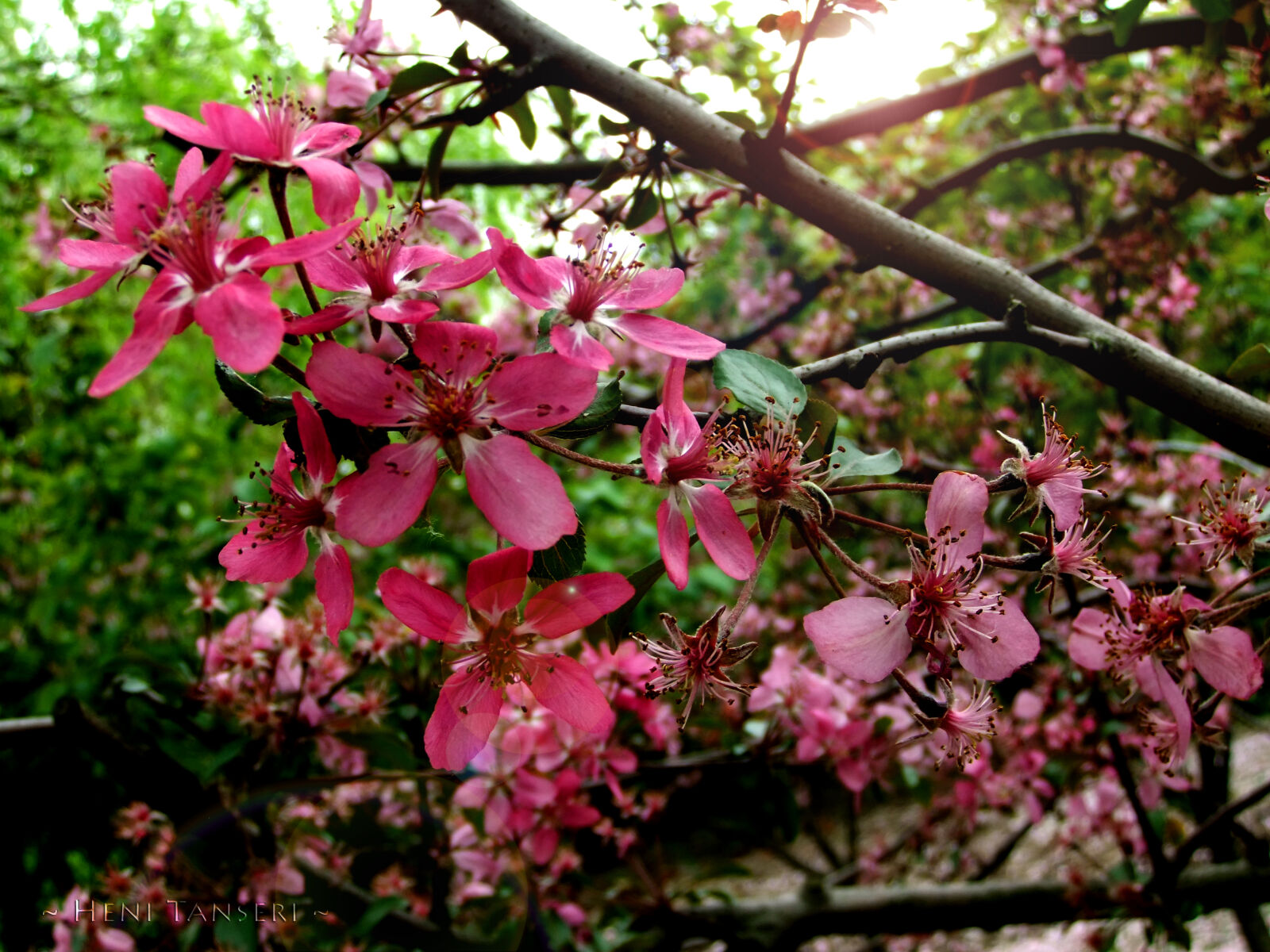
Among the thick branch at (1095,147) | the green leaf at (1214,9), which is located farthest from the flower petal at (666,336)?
the green leaf at (1214,9)

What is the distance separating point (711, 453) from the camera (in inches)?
28.2

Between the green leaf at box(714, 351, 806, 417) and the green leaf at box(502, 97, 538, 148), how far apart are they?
0.66 m

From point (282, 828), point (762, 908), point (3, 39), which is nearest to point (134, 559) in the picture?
point (282, 828)

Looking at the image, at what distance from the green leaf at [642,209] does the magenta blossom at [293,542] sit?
69 centimetres

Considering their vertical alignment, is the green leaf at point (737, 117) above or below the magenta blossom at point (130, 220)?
above

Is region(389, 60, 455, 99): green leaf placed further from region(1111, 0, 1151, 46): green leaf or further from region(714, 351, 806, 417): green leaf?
region(1111, 0, 1151, 46): green leaf

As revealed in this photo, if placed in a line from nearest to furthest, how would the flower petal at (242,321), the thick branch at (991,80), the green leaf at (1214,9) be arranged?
A: the flower petal at (242,321) < the green leaf at (1214,9) < the thick branch at (991,80)

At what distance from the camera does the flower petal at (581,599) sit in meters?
0.63

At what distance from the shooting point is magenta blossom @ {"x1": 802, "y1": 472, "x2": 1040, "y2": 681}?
64 cm

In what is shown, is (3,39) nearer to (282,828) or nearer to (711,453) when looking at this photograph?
(282,828)

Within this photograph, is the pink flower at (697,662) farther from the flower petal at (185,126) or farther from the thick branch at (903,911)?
the thick branch at (903,911)

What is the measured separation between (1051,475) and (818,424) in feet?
0.69

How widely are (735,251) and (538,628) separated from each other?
4895mm

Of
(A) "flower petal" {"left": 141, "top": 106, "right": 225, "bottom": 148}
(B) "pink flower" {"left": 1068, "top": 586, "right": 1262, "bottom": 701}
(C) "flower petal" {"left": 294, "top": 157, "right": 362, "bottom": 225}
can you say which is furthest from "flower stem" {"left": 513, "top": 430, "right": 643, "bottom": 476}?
(B) "pink flower" {"left": 1068, "top": 586, "right": 1262, "bottom": 701}
